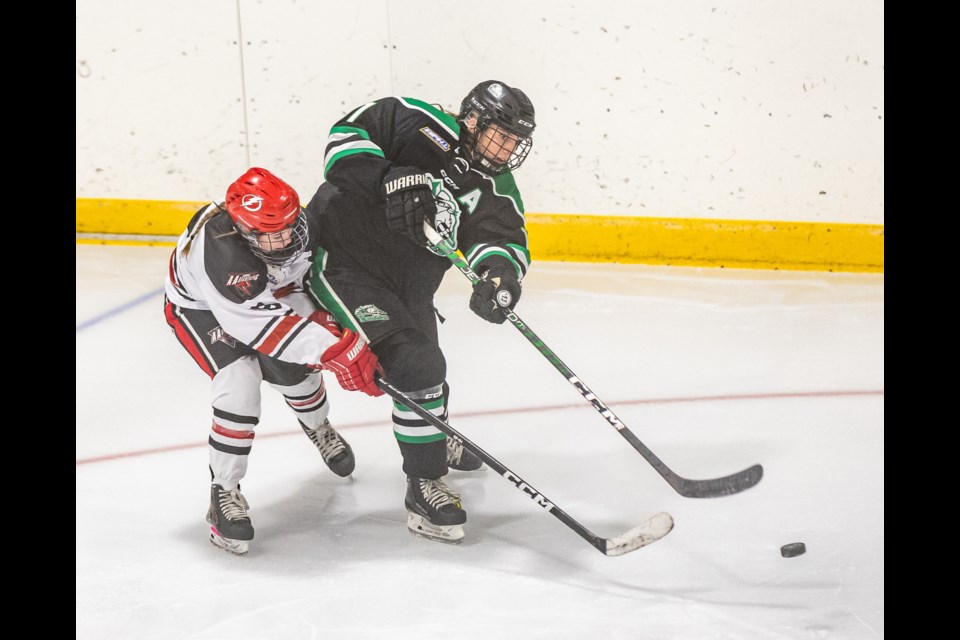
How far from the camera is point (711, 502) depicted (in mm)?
2676

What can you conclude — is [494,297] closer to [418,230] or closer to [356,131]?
[418,230]

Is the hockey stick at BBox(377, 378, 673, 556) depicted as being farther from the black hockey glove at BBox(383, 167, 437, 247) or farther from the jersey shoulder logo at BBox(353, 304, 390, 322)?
the black hockey glove at BBox(383, 167, 437, 247)

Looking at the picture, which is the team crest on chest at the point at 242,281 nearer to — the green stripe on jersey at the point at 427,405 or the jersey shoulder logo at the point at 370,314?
the jersey shoulder logo at the point at 370,314

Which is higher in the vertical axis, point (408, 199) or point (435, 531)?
point (408, 199)

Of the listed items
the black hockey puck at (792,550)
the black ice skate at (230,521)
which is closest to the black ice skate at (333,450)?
the black ice skate at (230,521)

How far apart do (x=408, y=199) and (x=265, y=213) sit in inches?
12.2

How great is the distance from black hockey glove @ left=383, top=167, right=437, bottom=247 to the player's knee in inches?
9.5

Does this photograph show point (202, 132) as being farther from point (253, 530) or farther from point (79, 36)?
point (253, 530)

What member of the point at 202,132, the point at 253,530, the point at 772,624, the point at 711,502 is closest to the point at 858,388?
the point at 711,502

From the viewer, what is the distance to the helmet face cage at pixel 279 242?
2.36 metres

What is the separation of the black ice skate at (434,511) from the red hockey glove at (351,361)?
0.31 m

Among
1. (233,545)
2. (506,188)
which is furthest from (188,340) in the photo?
(506,188)

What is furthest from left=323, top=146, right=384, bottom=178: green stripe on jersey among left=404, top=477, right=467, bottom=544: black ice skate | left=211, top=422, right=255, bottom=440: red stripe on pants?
left=404, top=477, right=467, bottom=544: black ice skate

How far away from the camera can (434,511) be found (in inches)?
99.7
